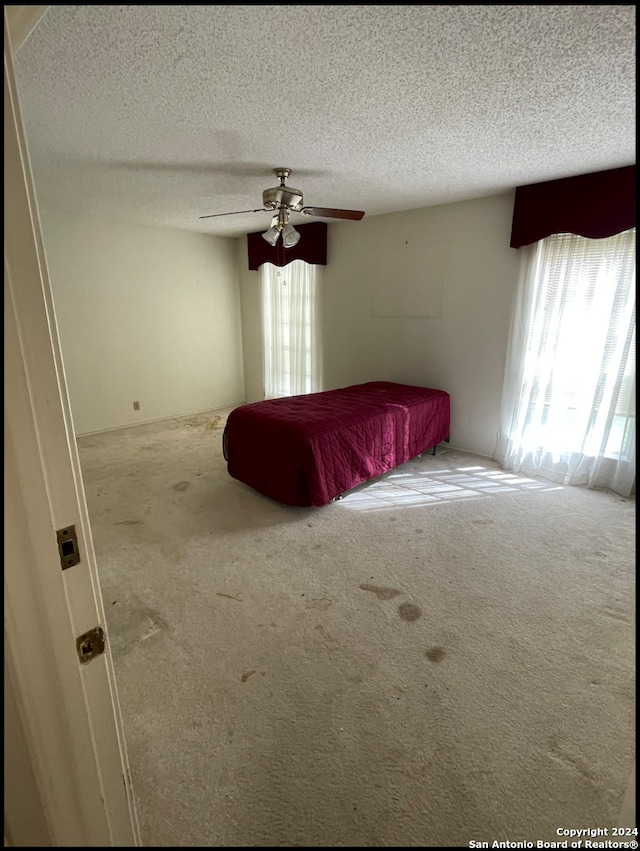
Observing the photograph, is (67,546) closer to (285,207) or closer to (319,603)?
(319,603)

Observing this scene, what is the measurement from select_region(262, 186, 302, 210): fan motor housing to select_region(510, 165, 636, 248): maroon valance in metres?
1.83

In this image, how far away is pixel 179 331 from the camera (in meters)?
5.29

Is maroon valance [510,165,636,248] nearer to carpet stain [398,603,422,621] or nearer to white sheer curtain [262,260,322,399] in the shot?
white sheer curtain [262,260,322,399]

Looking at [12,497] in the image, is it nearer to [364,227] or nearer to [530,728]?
[530,728]

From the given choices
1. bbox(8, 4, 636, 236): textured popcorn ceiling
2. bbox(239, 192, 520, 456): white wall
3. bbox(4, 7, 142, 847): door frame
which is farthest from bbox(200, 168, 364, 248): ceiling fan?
bbox(4, 7, 142, 847): door frame

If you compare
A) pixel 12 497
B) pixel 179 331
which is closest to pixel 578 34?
pixel 12 497

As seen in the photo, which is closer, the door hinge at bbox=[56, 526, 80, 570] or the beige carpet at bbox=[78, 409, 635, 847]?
the door hinge at bbox=[56, 526, 80, 570]

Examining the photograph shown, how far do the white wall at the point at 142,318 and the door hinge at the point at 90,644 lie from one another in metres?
4.36

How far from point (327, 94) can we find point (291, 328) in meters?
3.54

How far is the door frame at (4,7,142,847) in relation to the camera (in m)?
0.56

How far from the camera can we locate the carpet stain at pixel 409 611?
6.33 feet

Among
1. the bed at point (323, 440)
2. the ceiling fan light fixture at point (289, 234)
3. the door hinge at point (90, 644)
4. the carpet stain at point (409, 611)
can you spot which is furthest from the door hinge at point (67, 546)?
the ceiling fan light fixture at point (289, 234)

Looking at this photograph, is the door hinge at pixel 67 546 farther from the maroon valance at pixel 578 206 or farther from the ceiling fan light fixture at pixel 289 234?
the maroon valance at pixel 578 206

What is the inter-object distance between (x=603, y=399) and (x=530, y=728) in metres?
2.64
